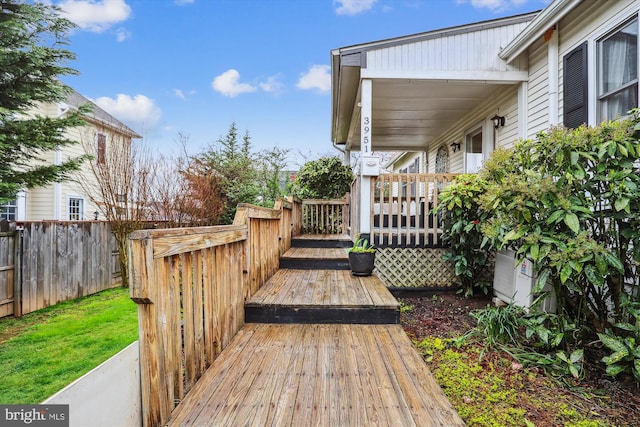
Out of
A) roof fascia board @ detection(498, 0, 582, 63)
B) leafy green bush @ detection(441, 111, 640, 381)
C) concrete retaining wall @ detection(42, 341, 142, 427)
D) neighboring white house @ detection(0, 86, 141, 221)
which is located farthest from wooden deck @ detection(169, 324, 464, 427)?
neighboring white house @ detection(0, 86, 141, 221)

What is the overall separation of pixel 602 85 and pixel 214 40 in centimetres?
1306

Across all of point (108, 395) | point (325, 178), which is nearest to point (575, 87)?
point (325, 178)

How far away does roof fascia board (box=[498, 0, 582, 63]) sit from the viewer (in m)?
3.77

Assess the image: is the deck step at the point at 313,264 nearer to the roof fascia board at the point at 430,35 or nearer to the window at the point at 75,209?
the roof fascia board at the point at 430,35

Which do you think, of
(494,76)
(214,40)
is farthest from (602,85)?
(214,40)

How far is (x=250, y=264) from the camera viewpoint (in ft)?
9.83

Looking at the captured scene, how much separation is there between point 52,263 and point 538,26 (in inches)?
305

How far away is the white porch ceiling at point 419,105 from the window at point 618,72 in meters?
1.64

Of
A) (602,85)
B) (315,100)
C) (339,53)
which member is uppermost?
(315,100)

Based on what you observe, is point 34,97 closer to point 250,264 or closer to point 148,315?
point 250,264

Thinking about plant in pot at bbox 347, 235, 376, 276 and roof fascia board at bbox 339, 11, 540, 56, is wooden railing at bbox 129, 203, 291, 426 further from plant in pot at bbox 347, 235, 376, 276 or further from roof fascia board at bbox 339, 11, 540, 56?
roof fascia board at bbox 339, 11, 540, 56

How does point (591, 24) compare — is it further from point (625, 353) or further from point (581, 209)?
point (625, 353)

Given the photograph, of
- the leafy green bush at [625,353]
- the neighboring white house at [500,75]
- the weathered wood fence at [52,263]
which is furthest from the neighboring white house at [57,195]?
the leafy green bush at [625,353]

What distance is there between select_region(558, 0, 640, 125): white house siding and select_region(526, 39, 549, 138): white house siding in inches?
10.3
